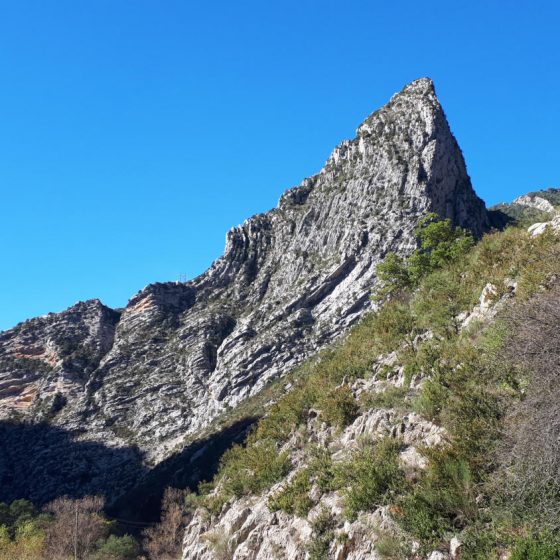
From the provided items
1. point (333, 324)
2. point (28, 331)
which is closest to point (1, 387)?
point (28, 331)

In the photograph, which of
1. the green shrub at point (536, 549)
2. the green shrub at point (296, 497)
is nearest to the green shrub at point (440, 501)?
the green shrub at point (536, 549)

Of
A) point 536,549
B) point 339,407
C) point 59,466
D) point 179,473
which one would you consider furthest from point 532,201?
point 536,549

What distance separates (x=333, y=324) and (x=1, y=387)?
211 ft

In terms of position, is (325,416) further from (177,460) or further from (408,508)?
(177,460)

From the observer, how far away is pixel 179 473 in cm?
6525

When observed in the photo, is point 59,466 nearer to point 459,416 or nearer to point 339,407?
point 339,407

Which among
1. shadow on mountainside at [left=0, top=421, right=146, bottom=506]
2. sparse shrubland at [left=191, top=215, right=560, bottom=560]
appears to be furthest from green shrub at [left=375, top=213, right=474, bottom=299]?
shadow on mountainside at [left=0, top=421, right=146, bottom=506]

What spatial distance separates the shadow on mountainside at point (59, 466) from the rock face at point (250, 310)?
227cm

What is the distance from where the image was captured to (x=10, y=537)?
45469 mm

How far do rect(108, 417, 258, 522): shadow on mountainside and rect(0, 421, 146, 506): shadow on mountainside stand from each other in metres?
5.08

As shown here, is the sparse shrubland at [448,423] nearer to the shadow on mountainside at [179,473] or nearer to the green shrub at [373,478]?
the green shrub at [373,478]

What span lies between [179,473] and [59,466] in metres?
25.4

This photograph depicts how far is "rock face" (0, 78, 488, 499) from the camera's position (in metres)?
81.9

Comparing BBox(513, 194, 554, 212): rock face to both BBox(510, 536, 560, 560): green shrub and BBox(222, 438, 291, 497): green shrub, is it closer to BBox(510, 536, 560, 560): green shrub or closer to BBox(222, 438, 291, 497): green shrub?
BBox(222, 438, 291, 497): green shrub
